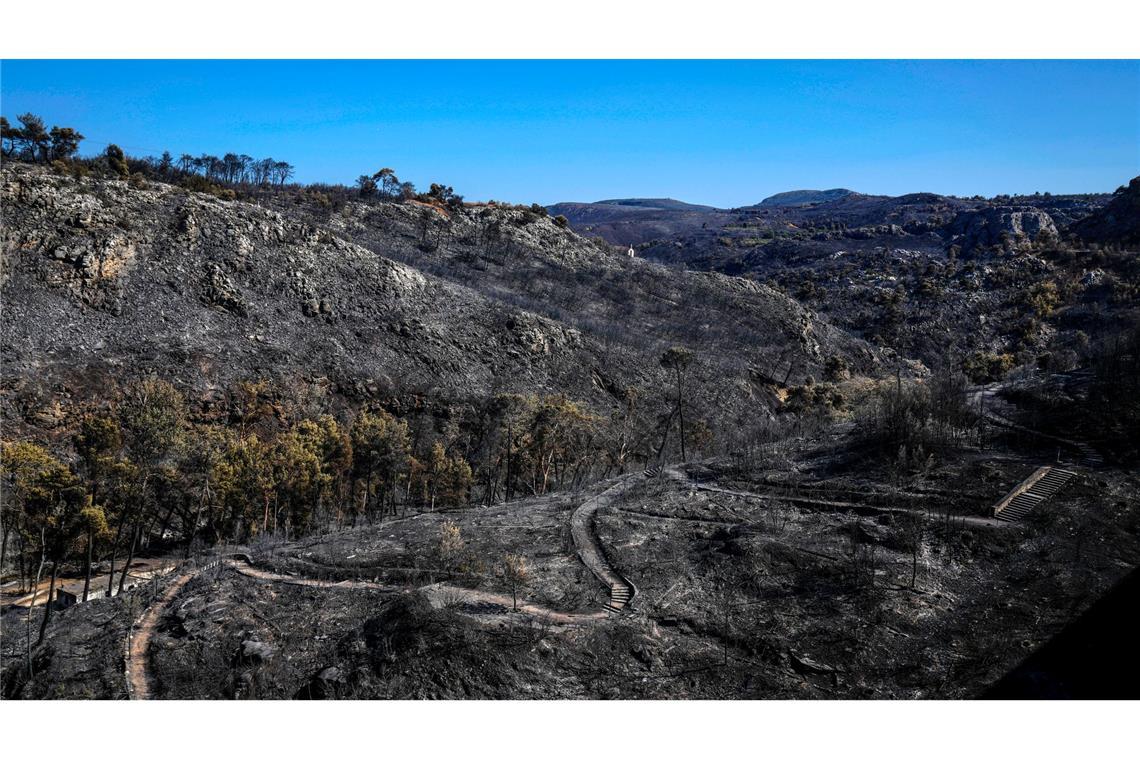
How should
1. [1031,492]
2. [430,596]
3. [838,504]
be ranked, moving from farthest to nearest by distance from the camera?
[838,504]
[1031,492]
[430,596]

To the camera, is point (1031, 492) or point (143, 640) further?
point (1031, 492)

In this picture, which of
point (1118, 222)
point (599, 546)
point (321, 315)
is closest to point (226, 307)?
point (321, 315)

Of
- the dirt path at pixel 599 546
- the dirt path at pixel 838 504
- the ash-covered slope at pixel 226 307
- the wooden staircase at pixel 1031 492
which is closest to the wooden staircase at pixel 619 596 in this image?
the dirt path at pixel 599 546

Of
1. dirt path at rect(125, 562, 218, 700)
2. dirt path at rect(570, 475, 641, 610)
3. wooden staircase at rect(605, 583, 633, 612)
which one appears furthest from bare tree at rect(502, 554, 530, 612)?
dirt path at rect(125, 562, 218, 700)

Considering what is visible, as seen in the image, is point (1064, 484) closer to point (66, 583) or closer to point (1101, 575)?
point (1101, 575)

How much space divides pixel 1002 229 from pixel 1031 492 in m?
103

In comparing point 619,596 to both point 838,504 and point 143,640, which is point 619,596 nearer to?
point 838,504

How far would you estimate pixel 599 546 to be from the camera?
26.7 meters

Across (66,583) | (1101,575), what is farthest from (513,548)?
(66,583)

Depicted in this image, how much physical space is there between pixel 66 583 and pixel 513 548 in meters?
21.7

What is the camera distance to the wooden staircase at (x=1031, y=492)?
27828 mm

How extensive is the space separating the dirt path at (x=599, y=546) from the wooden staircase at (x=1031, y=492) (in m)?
14.9

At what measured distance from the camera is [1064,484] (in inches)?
1173

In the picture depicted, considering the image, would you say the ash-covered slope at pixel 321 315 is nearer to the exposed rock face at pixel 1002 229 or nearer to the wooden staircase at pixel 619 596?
the wooden staircase at pixel 619 596
